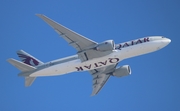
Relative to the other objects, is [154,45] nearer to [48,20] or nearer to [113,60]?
[113,60]

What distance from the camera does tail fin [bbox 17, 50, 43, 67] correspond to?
168 ft

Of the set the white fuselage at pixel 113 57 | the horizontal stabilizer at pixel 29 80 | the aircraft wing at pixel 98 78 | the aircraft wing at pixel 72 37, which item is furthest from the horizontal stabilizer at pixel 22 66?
the aircraft wing at pixel 98 78

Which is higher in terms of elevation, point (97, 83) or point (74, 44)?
point (74, 44)

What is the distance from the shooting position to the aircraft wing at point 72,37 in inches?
1617

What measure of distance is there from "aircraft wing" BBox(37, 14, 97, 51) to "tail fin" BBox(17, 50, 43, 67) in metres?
9.22

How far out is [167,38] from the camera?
1813 inches

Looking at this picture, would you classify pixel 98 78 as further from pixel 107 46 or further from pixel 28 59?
pixel 107 46

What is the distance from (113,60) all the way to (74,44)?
5.90 metres

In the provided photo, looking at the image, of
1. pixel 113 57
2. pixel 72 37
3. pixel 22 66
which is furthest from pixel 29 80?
pixel 113 57

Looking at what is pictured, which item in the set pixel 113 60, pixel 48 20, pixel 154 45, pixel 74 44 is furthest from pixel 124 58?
pixel 48 20

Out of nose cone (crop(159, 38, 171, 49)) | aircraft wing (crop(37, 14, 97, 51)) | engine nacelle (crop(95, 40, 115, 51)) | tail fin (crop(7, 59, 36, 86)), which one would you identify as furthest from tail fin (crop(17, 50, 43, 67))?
nose cone (crop(159, 38, 171, 49))

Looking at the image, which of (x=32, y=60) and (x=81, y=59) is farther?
(x=32, y=60)

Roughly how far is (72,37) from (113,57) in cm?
631

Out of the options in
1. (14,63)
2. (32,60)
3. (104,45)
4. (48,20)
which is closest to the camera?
(48,20)
